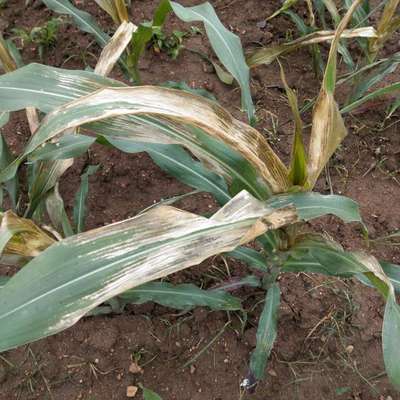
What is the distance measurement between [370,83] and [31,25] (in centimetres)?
130

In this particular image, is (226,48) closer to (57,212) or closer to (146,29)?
(146,29)

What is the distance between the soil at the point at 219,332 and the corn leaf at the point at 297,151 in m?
0.51

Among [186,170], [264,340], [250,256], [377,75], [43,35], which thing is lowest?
[264,340]

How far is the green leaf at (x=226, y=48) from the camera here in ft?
3.72

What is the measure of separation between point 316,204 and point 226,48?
52 cm

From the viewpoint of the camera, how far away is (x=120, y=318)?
1.25 m

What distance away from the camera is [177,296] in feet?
3.65

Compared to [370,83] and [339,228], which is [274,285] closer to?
[339,228]

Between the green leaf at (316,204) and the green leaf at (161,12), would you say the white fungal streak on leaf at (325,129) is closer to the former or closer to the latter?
the green leaf at (316,204)

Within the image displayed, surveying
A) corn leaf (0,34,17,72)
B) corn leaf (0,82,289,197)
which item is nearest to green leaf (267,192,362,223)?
corn leaf (0,82,289,197)

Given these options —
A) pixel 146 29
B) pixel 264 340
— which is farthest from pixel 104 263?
pixel 146 29

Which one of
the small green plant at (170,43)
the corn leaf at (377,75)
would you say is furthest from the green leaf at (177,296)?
the small green plant at (170,43)

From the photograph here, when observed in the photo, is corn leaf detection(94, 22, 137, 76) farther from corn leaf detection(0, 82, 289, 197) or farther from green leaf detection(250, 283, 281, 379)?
→ green leaf detection(250, 283, 281, 379)

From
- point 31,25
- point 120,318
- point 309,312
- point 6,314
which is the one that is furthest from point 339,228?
point 31,25
